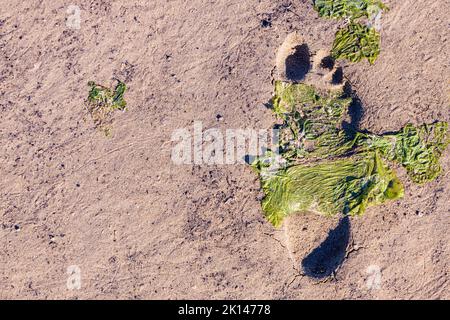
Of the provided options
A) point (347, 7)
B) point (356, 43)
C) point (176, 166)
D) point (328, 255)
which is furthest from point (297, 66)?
point (328, 255)

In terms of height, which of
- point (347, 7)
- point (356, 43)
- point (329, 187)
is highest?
point (347, 7)

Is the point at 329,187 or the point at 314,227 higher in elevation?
the point at 329,187

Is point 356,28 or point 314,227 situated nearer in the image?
point 356,28

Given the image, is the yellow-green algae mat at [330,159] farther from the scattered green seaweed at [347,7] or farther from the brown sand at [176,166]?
the scattered green seaweed at [347,7]

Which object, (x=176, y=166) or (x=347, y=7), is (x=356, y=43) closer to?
(x=347, y=7)
